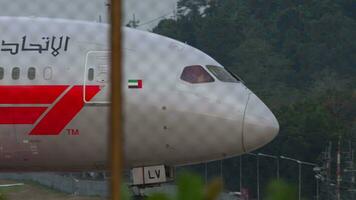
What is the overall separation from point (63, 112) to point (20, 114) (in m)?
0.50

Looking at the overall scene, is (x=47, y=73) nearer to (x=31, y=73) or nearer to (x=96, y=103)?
(x=31, y=73)

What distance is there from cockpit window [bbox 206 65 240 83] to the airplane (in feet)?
1.46

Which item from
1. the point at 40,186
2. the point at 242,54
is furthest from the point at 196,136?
the point at 40,186

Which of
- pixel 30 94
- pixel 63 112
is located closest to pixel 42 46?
pixel 30 94

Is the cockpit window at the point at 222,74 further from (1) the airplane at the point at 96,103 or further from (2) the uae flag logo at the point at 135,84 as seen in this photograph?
(2) the uae flag logo at the point at 135,84

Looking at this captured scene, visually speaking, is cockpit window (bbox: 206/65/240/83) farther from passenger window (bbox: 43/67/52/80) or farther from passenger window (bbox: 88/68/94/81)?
passenger window (bbox: 43/67/52/80)

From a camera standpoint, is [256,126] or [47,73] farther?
[256,126]

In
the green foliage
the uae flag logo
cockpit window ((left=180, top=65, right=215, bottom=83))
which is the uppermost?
cockpit window ((left=180, top=65, right=215, bottom=83))

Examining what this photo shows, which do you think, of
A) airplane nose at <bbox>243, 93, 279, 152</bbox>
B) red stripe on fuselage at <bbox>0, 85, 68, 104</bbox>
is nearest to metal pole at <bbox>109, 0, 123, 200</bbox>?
red stripe on fuselage at <bbox>0, 85, 68, 104</bbox>

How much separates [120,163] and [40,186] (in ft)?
96.5

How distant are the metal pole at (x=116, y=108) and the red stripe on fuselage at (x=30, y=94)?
27.4ft

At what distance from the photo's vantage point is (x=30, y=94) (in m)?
13.8

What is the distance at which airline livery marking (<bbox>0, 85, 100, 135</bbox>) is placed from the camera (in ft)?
44.9

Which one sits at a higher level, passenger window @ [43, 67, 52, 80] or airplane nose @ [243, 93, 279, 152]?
passenger window @ [43, 67, 52, 80]
